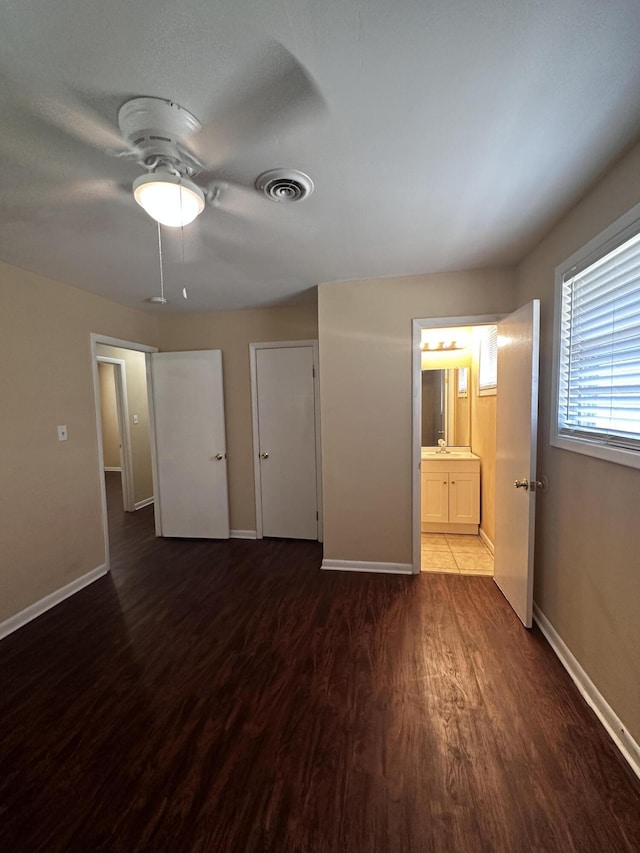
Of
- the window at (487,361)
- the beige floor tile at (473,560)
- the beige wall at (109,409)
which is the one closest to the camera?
the beige floor tile at (473,560)

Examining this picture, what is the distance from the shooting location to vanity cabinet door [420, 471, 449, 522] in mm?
3708

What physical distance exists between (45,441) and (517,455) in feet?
10.9

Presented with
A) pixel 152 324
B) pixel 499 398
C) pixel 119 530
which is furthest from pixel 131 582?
pixel 499 398

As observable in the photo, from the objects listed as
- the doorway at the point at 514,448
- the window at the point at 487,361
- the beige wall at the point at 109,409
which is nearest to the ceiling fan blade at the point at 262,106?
the doorway at the point at 514,448

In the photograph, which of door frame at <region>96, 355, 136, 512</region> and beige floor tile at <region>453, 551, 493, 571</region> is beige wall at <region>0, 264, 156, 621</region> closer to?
door frame at <region>96, 355, 136, 512</region>

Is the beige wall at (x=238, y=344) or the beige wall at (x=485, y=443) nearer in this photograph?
the beige wall at (x=485, y=443)

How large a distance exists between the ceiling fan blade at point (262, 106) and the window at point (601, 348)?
1.31m

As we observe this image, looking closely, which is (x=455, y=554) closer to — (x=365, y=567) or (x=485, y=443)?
(x=365, y=567)

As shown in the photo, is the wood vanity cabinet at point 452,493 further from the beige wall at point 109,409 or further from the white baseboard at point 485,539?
the beige wall at point 109,409

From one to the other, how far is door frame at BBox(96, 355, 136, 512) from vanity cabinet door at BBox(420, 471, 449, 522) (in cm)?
393

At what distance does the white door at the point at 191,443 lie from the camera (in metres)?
3.67

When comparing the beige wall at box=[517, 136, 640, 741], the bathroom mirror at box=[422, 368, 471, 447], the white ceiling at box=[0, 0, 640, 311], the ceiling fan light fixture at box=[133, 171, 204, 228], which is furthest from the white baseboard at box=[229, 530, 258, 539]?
the ceiling fan light fixture at box=[133, 171, 204, 228]

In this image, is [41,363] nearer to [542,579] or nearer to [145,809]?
[145,809]

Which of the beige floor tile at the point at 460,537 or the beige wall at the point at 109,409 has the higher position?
the beige wall at the point at 109,409
